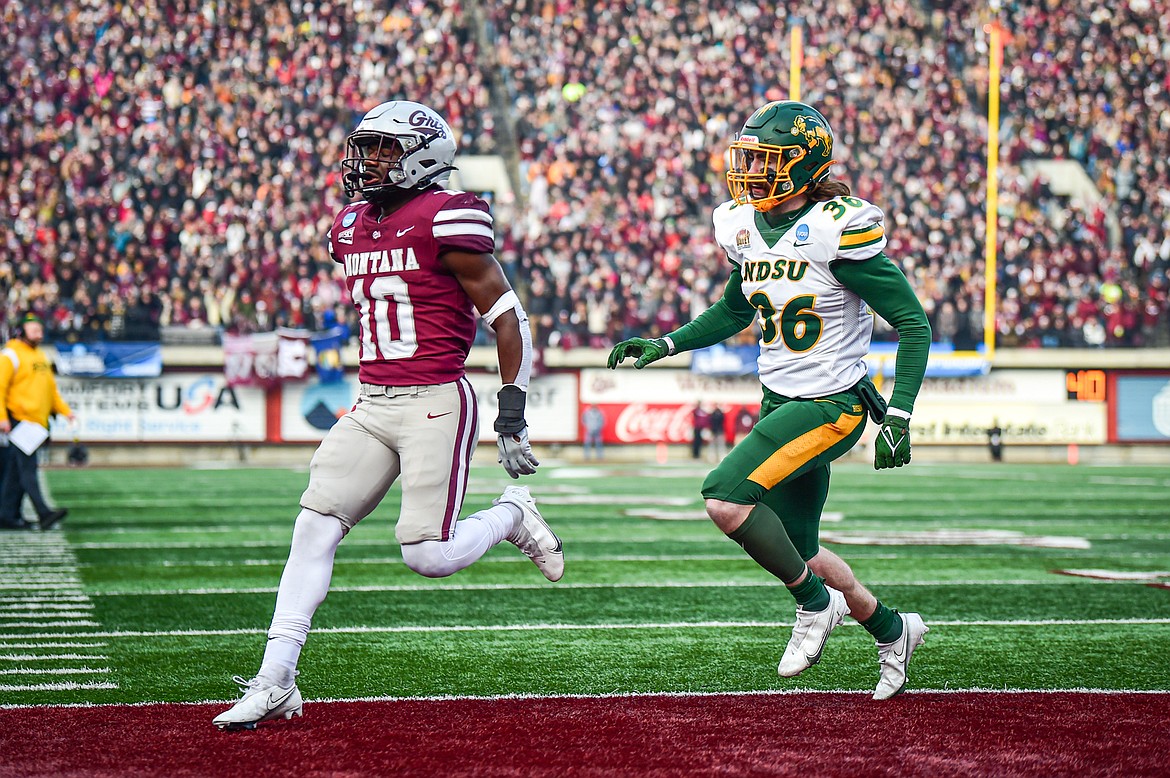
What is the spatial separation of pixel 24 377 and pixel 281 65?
57.2 feet

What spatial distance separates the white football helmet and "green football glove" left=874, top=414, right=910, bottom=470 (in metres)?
1.61

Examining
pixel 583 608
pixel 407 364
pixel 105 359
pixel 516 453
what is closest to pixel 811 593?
pixel 516 453

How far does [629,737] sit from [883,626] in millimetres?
1078

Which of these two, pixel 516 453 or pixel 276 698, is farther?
pixel 516 453

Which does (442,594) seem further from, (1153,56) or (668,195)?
(1153,56)

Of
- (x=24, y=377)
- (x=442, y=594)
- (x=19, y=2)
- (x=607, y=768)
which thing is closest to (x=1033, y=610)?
(x=442, y=594)

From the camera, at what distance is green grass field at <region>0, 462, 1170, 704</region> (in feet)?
17.0

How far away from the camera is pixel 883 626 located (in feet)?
15.5

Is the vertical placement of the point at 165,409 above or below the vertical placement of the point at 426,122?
A: below

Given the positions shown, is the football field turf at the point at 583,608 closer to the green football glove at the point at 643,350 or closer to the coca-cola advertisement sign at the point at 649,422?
the green football glove at the point at 643,350

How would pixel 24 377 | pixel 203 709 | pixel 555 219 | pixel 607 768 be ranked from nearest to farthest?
pixel 607 768
pixel 203 709
pixel 24 377
pixel 555 219

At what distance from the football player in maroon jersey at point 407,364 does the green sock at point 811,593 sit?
1.06m

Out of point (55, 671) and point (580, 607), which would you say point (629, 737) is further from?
point (580, 607)

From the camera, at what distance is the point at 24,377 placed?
35.3 ft
